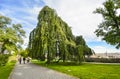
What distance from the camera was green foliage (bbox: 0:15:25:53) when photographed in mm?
41931

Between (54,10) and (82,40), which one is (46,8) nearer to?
(54,10)

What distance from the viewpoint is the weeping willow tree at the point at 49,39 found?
29.5 metres

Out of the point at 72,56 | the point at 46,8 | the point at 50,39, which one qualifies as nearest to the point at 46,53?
the point at 50,39

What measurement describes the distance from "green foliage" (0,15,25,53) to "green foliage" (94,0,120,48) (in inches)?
742

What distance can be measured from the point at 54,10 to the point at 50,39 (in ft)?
18.1

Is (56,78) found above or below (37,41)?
below

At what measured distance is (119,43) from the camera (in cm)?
3128

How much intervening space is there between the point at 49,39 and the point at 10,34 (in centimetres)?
1561

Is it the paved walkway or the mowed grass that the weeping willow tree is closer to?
the mowed grass

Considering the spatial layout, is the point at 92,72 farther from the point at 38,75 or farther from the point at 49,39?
the point at 49,39

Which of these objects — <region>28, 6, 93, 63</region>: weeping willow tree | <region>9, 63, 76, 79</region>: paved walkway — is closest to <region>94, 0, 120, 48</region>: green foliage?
<region>28, 6, 93, 63</region>: weeping willow tree

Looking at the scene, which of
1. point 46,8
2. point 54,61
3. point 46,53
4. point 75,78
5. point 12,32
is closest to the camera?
point 75,78

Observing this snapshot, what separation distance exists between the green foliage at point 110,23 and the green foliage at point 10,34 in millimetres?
18843

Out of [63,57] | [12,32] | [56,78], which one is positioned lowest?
[56,78]
